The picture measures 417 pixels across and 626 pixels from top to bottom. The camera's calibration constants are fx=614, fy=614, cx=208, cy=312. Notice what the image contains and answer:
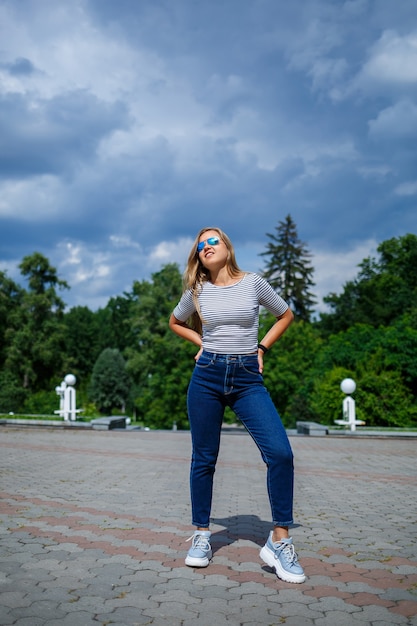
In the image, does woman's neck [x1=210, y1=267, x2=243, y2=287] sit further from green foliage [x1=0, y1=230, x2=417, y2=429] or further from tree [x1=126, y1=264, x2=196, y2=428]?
tree [x1=126, y1=264, x2=196, y2=428]

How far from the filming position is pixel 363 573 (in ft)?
11.4

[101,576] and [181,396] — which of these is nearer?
[101,576]

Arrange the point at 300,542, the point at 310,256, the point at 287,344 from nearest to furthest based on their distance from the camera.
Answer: the point at 300,542
the point at 287,344
the point at 310,256

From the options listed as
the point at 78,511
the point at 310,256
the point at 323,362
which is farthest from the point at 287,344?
the point at 78,511

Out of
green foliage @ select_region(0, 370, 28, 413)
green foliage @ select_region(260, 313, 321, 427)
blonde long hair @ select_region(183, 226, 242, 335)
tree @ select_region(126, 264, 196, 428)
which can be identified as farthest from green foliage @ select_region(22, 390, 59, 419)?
blonde long hair @ select_region(183, 226, 242, 335)

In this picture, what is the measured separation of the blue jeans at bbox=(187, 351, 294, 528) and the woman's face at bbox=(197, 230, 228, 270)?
0.56 m

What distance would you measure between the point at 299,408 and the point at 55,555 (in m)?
27.0

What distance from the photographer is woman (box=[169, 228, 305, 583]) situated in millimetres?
3441

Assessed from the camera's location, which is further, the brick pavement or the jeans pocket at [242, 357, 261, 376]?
the jeans pocket at [242, 357, 261, 376]

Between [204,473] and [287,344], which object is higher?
[287,344]

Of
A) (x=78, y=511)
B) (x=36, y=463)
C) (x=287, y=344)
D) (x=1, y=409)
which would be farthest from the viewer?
(x=287, y=344)

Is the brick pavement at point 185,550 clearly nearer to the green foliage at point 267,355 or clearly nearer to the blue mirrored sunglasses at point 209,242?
the blue mirrored sunglasses at point 209,242

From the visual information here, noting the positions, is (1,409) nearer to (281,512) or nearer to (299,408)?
(299,408)

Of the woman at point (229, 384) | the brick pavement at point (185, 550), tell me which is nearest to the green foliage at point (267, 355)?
the brick pavement at point (185, 550)
